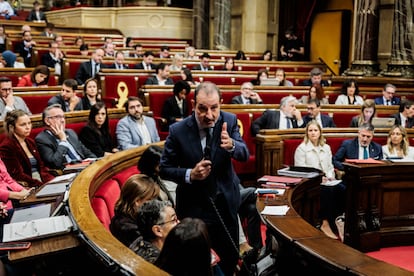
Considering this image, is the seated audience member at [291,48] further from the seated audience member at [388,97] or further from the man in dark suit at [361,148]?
the man in dark suit at [361,148]

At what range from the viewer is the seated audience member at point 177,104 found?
21.7 feet

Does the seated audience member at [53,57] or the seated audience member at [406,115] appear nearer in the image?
the seated audience member at [406,115]

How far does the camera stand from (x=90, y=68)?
27.6ft

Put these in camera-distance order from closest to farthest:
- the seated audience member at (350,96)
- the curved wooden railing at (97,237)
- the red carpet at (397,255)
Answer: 1. the curved wooden railing at (97,237)
2. the red carpet at (397,255)
3. the seated audience member at (350,96)

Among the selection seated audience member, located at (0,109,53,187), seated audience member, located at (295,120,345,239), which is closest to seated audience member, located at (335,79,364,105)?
seated audience member, located at (295,120,345,239)

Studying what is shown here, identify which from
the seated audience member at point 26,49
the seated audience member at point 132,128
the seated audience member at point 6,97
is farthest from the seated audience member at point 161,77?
the seated audience member at point 26,49

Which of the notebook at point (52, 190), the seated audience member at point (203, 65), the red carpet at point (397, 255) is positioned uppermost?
the seated audience member at point (203, 65)

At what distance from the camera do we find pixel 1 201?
3.27 m

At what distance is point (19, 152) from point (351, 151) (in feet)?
9.62

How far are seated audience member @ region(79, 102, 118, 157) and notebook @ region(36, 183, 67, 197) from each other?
75.4 inches

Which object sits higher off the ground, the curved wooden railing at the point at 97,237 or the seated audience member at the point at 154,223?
the curved wooden railing at the point at 97,237

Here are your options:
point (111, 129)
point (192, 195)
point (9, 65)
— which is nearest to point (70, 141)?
point (111, 129)

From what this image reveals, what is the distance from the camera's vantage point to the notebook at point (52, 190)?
2744 millimetres

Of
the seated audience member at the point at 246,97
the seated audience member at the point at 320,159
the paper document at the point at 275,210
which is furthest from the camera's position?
the seated audience member at the point at 246,97
